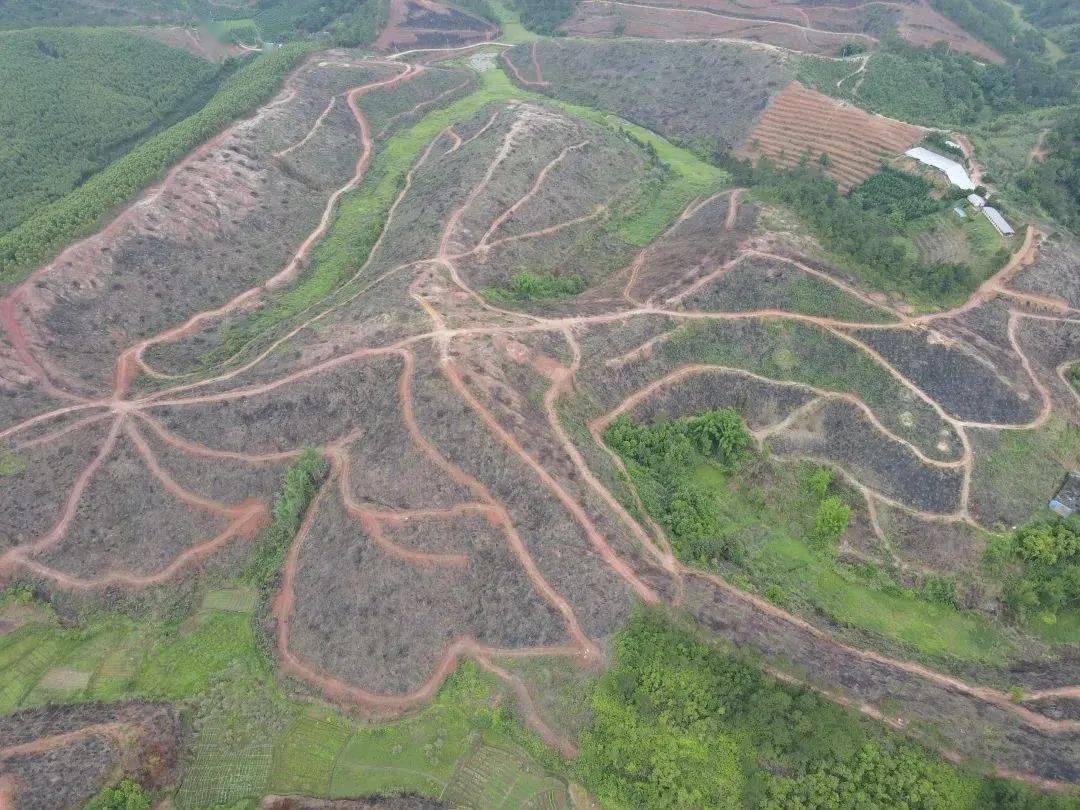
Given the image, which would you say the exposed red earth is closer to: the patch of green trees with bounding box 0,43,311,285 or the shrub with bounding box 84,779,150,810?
the patch of green trees with bounding box 0,43,311,285

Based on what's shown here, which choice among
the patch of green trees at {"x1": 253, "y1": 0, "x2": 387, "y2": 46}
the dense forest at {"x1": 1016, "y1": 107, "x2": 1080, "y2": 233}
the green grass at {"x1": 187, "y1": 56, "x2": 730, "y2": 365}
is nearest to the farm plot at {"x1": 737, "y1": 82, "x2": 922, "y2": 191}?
the green grass at {"x1": 187, "y1": 56, "x2": 730, "y2": 365}

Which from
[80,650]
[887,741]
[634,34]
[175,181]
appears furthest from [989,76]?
[80,650]

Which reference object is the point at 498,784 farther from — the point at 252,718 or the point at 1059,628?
the point at 1059,628

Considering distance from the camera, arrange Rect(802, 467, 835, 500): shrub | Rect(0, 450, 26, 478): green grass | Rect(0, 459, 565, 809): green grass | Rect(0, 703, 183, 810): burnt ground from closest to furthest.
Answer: Rect(0, 703, 183, 810): burnt ground → Rect(0, 459, 565, 809): green grass → Rect(0, 450, 26, 478): green grass → Rect(802, 467, 835, 500): shrub

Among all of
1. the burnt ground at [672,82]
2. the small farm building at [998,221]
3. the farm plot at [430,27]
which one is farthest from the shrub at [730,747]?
the farm plot at [430,27]

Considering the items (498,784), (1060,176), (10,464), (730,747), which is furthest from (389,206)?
(1060,176)

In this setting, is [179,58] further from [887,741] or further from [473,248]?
[887,741]

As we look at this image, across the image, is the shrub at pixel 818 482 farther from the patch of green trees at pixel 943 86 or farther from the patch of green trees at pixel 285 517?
the patch of green trees at pixel 943 86
